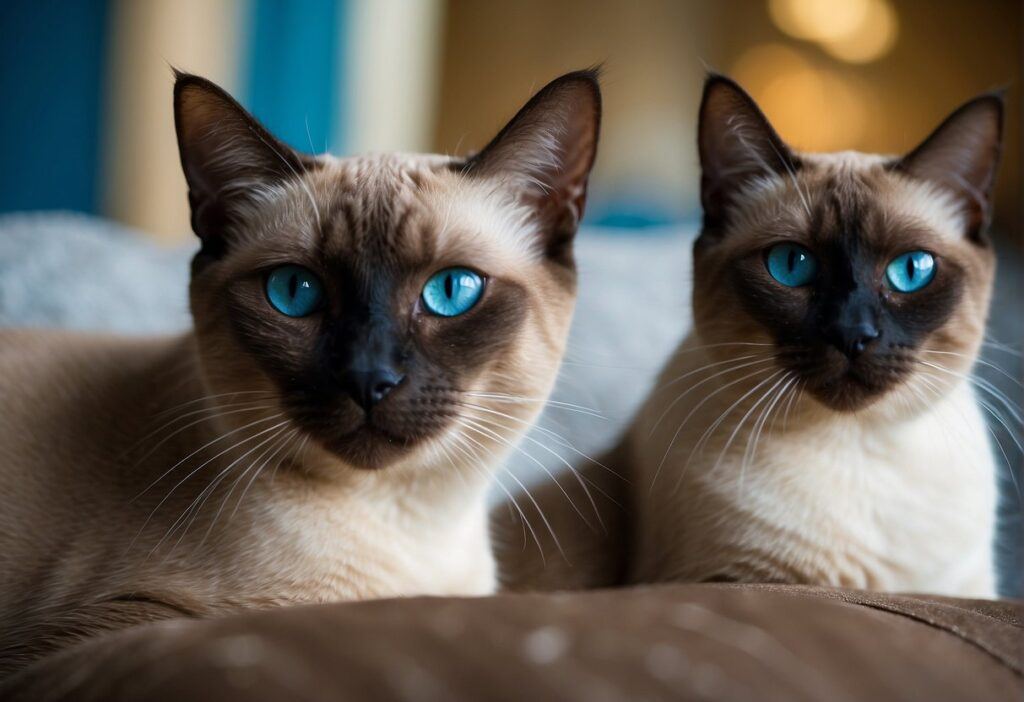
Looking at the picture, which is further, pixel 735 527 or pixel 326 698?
pixel 735 527

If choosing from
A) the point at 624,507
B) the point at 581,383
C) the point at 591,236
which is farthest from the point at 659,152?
the point at 624,507

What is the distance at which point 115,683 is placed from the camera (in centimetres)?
76

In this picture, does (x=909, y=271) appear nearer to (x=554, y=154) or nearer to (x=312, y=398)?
(x=554, y=154)

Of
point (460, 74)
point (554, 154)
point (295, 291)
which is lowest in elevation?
point (295, 291)

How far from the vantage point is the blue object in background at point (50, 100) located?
3.43m

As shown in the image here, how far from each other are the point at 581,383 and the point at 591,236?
0.82 m

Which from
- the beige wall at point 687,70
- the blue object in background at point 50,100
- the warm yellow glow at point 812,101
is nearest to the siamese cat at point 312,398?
the blue object in background at point 50,100

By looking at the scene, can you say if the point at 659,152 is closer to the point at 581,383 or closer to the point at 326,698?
the point at 581,383

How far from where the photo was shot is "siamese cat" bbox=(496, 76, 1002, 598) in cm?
130

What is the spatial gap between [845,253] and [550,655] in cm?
79

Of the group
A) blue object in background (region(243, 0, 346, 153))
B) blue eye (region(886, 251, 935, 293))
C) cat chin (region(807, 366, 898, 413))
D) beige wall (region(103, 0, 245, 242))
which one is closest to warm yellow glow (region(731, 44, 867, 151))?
blue object in background (region(243, 0, 346, 153))

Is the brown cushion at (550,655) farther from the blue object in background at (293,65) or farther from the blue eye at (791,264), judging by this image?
the blue object in background at (293,65)

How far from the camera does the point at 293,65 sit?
4168mm

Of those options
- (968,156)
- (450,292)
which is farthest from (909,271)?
(450,292)
